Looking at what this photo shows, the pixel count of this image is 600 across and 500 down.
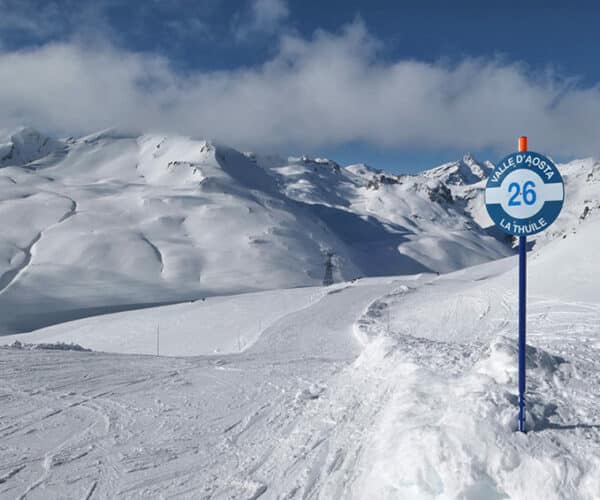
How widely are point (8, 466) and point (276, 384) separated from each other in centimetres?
439

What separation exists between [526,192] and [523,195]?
4cm

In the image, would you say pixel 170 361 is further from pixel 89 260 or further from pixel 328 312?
pixel 89 260

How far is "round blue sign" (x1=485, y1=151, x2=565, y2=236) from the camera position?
476 cm

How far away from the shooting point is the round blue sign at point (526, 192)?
476cm

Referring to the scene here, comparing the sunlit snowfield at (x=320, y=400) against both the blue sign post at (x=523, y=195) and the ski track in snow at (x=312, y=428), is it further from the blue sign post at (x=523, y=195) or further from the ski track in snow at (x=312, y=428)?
the blue sign post at (x=523, y=195)

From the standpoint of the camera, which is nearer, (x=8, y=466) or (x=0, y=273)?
(x=8, y=466)

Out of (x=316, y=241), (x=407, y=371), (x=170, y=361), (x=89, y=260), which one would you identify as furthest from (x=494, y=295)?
(x=316, y=241)

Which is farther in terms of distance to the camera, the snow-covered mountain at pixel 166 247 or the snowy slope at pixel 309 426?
the snow-covered mountain at pixel 166 247

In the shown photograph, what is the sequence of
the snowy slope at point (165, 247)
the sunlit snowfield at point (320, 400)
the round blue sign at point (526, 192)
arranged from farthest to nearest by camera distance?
the snowy slope at point (165, 247), the round blue sign at point (526, 192), the sunlit snowfield at point (320, 400)

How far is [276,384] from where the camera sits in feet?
29.8

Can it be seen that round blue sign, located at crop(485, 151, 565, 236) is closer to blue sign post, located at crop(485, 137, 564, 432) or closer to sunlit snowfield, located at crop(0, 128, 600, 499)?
blue sign post, located at crop(485, 137, 564, 432)

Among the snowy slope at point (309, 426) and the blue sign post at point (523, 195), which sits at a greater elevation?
the blue sign post at point (523, 195)

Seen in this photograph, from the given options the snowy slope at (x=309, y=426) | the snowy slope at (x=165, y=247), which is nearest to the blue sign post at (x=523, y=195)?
the snowy slope at (x=309, y=426)

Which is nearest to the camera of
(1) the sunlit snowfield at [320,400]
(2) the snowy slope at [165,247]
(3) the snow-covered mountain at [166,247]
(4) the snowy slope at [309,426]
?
(4) the snowy slope at [309,426]
